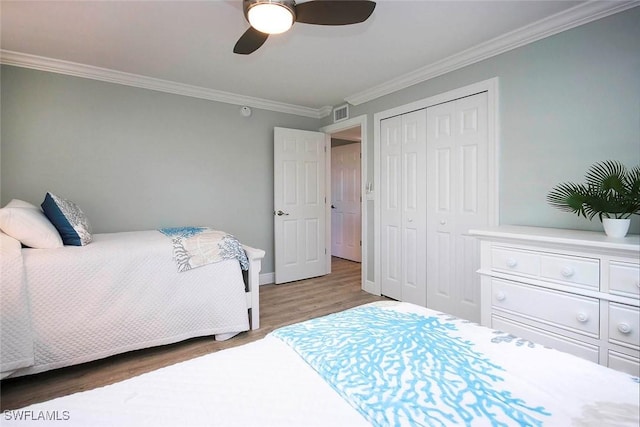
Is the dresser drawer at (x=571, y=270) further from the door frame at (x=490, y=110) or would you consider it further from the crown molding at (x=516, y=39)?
the crown molding at (x=516, y=39)

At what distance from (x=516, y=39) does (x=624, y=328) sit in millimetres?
2045

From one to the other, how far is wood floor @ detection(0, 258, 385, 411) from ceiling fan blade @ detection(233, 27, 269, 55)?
2.17 metres

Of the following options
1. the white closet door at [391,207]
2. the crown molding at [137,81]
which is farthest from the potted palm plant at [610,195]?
the crown molding at [137,81]

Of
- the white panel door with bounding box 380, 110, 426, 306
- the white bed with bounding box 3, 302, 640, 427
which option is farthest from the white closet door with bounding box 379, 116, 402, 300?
the white bed with bounding box 3, 302, 640, 427

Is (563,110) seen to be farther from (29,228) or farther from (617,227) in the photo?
(29,228)

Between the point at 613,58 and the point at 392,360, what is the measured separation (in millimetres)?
2395

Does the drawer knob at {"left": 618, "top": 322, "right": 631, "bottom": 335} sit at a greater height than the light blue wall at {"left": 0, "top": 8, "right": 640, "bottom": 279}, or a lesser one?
lesser

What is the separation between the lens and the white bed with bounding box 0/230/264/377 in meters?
1.83

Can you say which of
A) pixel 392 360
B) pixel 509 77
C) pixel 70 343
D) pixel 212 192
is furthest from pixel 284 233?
pixel 392 360

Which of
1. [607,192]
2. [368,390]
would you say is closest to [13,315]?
[368,390]

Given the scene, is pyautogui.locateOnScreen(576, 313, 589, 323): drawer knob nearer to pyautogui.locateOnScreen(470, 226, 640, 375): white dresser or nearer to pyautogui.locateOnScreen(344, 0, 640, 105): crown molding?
pyautogui.locateOnScreen(470, 226, 640, 375): white dresser

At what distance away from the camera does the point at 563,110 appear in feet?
7.10

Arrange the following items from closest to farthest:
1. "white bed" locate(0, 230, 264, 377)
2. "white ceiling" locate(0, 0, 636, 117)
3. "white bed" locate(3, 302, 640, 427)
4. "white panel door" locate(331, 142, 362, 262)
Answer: "white bed" locate(3, 302, 640, 427) < "white bed" locate(0, 230, 264, 377) < "white ceiling" locate(0, 0, 636, 117) < "white panel door" locate(331, 142, 362, 262)

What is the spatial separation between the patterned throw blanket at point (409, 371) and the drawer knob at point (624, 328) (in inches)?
42.6
